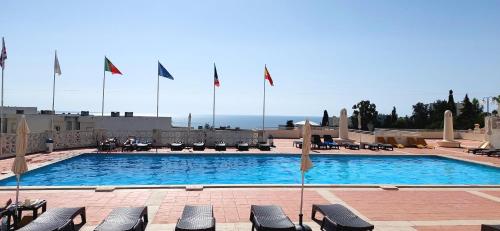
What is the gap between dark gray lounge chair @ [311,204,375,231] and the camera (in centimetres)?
686

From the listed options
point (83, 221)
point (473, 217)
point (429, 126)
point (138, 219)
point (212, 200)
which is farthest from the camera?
point (429, 126)

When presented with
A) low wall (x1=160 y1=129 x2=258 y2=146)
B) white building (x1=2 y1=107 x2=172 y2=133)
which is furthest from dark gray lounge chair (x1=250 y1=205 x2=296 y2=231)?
white building (x1=2 y1=107 x2=172 y2=133)

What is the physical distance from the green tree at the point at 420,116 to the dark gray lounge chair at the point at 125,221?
67.2 meters

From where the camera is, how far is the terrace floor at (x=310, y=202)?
8242 mm

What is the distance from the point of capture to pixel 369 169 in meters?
19.5

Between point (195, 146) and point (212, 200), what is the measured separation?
43.2ft

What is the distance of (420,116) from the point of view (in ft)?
239

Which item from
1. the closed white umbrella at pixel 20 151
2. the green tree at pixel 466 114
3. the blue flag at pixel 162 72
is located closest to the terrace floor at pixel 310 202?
the closed white umbrella at pixel 20 151

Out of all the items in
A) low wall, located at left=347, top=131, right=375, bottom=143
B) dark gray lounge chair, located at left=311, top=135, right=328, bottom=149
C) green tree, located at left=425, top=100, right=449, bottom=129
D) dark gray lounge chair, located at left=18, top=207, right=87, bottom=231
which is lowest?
dark gray lounge chair, located at left=18, top=207, right=87, bottom=231

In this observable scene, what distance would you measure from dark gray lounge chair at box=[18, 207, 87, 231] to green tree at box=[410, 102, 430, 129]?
68.0m

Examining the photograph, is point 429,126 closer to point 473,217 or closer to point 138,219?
point 473,217

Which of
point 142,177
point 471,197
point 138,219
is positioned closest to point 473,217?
point 471,197

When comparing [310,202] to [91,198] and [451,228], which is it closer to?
[451,228]

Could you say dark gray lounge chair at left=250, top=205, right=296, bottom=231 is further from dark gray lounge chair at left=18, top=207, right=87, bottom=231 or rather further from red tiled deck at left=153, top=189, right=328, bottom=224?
dark gray lounge chair at left=18, top=207, right=87, bottom=231
